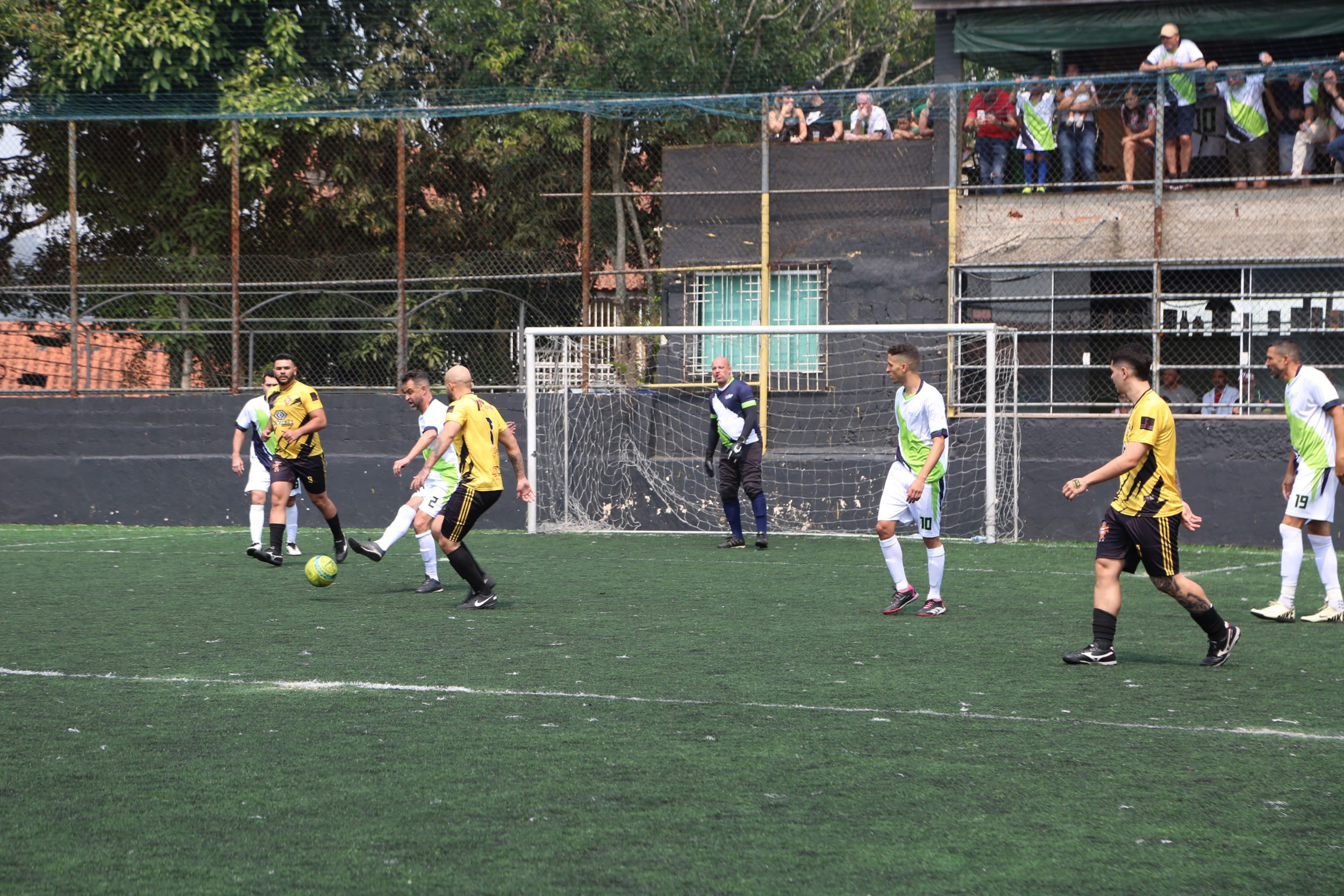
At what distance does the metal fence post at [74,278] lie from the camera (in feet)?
61.7

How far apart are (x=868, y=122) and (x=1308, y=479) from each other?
10.2m

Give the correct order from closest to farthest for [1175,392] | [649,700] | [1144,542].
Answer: [649,700], [1144,542], [1175,392]

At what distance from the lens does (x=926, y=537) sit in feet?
31.5

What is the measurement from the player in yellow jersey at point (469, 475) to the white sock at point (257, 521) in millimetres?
3833

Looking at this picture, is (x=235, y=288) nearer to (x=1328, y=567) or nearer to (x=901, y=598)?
(x=901, y=598)

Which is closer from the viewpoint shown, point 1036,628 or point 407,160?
point 1036,628

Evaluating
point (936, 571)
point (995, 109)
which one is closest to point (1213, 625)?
point (936, 571)

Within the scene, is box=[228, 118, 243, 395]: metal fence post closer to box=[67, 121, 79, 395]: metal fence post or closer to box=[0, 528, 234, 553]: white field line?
box=[67, 121, 79, 395]: metal fence post

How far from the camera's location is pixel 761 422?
17781 millimetres

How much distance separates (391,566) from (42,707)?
6.32m

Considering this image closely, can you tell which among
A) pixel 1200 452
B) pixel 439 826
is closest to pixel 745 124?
pixel 1200 452

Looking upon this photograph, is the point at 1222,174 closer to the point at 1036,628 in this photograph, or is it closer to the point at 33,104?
the point at 1036,628

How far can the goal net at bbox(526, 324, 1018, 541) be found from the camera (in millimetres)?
16719

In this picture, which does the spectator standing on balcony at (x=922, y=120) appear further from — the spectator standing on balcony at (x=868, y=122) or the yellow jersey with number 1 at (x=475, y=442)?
the yellow jersey with number 1 at (x=475, y=442)
